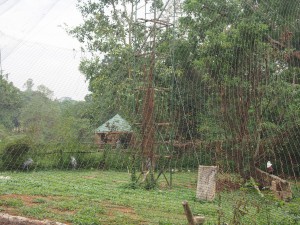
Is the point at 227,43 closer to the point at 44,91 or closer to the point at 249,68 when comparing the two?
the point at 249,68

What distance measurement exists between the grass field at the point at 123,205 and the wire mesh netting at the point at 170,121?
2 cm

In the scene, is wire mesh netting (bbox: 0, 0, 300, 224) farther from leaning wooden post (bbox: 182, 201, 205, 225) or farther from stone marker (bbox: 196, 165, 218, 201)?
leaning wooden post (bbox: 182, 201, 205, 225)

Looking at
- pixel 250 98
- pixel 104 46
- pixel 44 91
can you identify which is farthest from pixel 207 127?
pixel 104 46

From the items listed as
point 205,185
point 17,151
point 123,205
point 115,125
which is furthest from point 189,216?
point 17,151

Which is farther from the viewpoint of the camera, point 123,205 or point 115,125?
point 115,125

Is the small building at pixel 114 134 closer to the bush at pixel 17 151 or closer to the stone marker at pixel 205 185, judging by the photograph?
the bush at pixel 17 151

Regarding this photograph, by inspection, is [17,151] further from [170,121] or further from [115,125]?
[170,121]

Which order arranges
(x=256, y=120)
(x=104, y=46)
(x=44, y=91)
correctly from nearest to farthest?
(x=44, y=91) → (x=256, y=120) → (x=104, y=46)

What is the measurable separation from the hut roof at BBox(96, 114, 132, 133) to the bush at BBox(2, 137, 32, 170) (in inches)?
30.0

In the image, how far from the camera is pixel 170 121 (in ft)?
18.6

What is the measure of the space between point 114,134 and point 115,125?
319 millimetres

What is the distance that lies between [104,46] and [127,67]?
1.76 metres

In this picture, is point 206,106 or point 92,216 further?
point 206,106

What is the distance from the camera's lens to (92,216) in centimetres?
372
